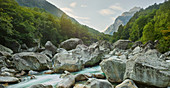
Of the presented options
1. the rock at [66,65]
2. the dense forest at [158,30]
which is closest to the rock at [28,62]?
the rock at [66,65]

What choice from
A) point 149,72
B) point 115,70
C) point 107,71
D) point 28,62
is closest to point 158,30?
point 115,70

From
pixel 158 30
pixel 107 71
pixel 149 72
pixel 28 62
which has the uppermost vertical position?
pixel 158 30

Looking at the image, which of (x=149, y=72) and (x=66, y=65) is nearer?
(x=149, y=72)

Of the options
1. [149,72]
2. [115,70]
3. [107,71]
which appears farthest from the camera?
[107,71]

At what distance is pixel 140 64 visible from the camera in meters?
4.38

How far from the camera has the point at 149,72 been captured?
4195 millimetres

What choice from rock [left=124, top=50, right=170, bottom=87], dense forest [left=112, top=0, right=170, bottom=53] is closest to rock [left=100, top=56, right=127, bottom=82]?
rock [left=124, top=50, right=170, bottom=87]

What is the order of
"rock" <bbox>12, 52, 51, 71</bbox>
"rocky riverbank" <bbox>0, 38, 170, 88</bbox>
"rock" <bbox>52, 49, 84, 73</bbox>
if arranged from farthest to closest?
"rock" <bbox>52, 49, 84, 73</bbox> < "rock" <bbox>12, 52, 51, 71</bbox> < "rocky riverbank" <bbox>0, 38, 170, 88</bbox>

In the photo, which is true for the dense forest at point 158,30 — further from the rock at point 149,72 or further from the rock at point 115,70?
the rock at point 149,72

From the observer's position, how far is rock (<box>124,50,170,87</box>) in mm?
3975

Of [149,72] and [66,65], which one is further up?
[149,72]

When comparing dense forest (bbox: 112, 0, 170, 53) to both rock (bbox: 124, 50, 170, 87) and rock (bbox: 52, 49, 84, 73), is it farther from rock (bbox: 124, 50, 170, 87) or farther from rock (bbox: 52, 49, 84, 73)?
rock (bbox: 52, 49, 84, 73)

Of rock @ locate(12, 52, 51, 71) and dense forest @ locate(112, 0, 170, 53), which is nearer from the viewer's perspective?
rock @ locate(12, 52, 51, 71)

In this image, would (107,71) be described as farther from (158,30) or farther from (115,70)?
(158,30)
